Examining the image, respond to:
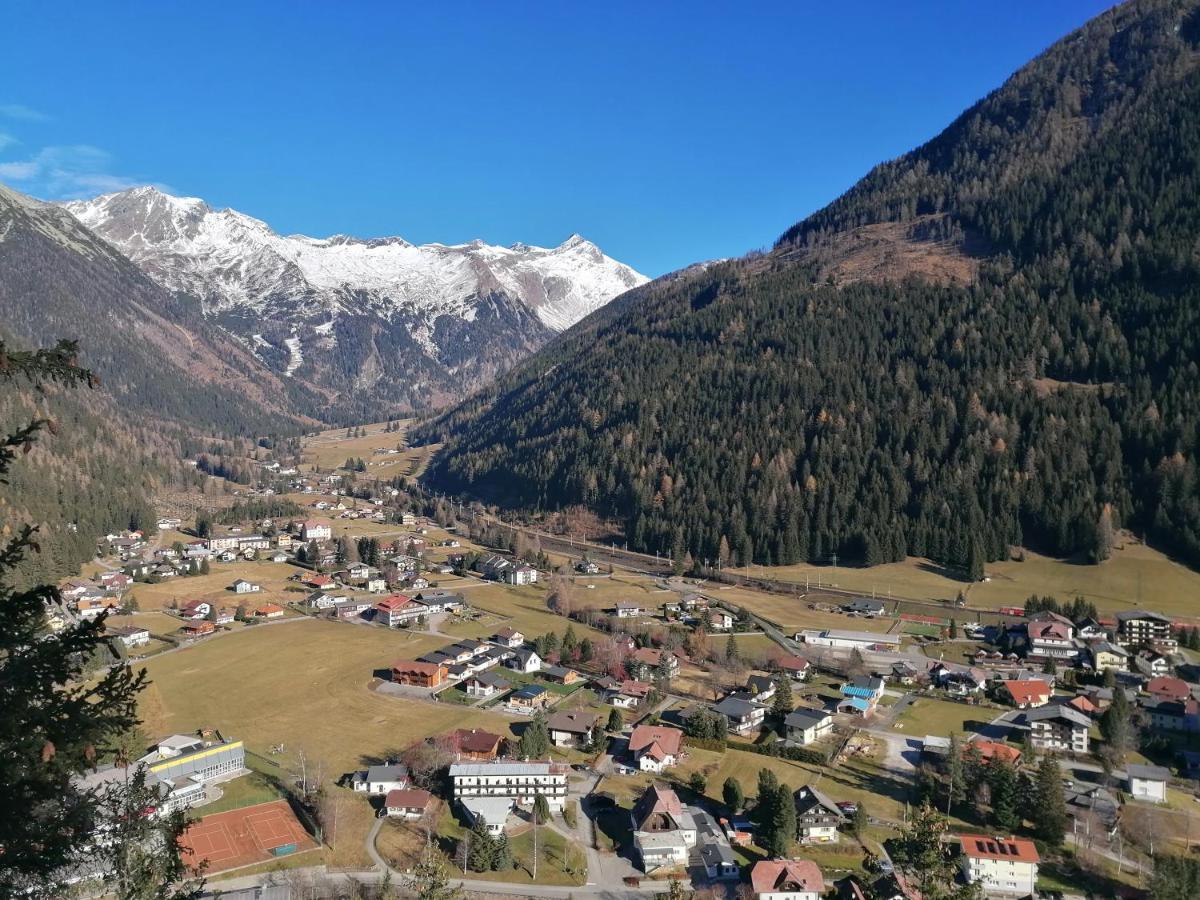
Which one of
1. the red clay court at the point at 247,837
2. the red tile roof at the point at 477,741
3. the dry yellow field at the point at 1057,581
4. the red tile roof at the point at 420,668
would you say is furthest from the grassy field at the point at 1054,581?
the red clay court at the point at 247,837

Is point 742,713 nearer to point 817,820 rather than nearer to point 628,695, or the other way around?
point 628,695

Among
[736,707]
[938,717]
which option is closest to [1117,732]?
[938,717]

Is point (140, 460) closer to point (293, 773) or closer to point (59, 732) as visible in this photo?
point (293, 773)

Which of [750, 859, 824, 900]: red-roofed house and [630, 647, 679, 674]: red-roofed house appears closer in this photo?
[750, 859, 824, 900]: red-roofed house

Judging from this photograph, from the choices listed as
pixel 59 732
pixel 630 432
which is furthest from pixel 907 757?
pixel 630 432

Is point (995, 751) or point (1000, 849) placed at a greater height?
point (995, 751)

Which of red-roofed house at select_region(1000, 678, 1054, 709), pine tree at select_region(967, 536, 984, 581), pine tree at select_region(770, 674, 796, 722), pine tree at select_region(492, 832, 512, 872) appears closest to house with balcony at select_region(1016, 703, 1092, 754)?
red-roofed house at select_region(1000, 678, 1054, 709)

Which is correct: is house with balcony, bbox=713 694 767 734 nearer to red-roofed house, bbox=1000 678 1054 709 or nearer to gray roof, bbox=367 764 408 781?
red-roofed house, bbox=1000 678 1054 709

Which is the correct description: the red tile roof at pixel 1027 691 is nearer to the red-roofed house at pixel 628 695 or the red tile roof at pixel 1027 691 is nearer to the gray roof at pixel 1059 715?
the gray roof at pixel 1059 715
